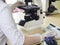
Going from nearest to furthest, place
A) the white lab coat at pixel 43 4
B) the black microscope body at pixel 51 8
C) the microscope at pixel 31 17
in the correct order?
the microscope at pixel 31 17 < the white lab coat at pixel 43 4 < the black microscope body at pixel 51 8

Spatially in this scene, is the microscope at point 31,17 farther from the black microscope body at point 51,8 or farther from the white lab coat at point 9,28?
the white lab coat at point 9,28

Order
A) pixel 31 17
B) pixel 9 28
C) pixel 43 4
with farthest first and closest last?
pixel 43 4
pixel 31 17
pixel 9 28

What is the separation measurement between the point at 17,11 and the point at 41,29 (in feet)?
2.08

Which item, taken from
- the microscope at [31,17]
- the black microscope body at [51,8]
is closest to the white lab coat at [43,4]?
the black microscope body at [51,8]

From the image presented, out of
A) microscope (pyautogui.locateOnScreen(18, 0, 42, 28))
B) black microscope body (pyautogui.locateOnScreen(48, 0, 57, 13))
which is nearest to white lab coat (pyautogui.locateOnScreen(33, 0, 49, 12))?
black microscope body (pyautogui.locateOnScreen(48, 0, 57, 13))

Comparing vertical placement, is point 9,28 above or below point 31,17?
above

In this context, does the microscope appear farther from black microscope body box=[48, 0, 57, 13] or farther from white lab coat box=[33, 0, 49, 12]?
black microscope body box=[48, 0, 57, 13]

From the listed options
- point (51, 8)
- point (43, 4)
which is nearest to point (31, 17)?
point (43, 4)

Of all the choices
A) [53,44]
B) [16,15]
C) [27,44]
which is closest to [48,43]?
[53,44]

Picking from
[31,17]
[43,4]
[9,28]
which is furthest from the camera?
[43,4]

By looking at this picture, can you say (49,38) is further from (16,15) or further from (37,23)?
(16,15)

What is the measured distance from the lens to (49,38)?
103cm

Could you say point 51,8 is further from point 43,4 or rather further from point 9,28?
point 9,28

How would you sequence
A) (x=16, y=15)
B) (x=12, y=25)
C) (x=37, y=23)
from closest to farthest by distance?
(x=12, y=25), (x=37, y=23), (x=16, y=15)
